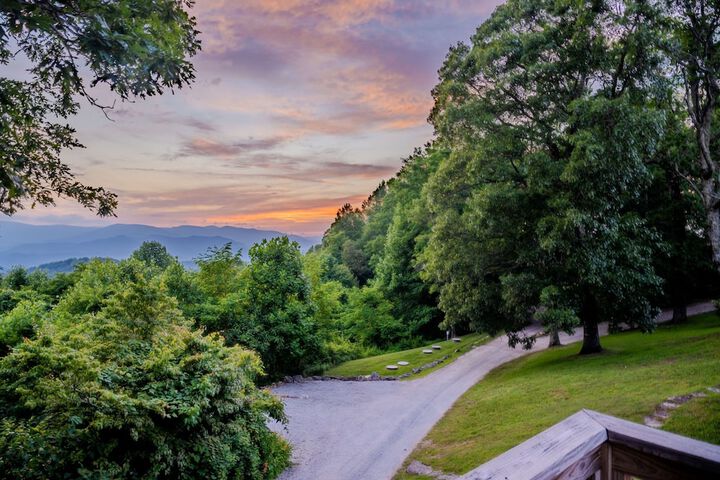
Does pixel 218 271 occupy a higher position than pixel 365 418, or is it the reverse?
pixel 218 271

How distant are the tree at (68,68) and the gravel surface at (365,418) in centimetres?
820

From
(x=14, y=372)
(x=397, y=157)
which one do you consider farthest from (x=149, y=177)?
(x=397, y=157)

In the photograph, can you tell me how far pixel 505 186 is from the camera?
1606 cm

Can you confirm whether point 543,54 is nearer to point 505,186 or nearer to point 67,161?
point 505,186

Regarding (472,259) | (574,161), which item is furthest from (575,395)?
(574,161)

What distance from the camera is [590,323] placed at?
1741 cm

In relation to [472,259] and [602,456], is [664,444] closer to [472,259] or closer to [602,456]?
[602,456]

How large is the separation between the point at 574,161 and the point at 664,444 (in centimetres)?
1395

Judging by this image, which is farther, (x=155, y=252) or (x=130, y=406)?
(x=155, y=252)

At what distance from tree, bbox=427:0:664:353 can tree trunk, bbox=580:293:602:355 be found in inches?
2.3

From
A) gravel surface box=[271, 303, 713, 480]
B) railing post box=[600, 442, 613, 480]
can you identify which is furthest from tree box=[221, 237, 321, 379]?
railing post box=[600, 442, 613, 480]

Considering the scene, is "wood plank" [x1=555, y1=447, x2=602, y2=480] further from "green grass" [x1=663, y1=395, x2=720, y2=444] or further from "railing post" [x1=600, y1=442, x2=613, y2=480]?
"green grass" [x1=663, y1=395, x2=720, y2=444]

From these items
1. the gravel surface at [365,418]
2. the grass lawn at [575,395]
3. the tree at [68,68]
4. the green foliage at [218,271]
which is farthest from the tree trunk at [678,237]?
the green foliage at [218,271]

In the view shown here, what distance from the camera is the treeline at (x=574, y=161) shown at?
479 inches
